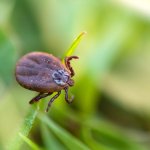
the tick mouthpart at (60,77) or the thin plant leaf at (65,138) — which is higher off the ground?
the tick mouthpart at (60,77)

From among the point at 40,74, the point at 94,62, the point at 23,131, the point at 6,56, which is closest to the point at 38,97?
the point at 40,74

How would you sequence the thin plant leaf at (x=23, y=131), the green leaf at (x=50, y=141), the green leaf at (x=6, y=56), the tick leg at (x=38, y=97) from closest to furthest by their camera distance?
the thin plant leaf at (x=23, y=131), the tick leg at (x=38, y=97), the green leaf at (x=50, y=141), the green leaf at (x=6, y=56)

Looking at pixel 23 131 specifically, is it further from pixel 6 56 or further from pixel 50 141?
pixel 6 56

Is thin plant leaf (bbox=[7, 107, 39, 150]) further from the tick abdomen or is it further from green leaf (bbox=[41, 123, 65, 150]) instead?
green leaf (bbox=[41, 123, 65, 150])

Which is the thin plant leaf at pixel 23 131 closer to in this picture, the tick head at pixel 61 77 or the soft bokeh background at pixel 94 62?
the tick head at pixel 61 77

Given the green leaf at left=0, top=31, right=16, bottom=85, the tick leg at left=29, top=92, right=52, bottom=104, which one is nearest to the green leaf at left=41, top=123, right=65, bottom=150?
the tick leg at left=29, top=92, right=52, bottom=104

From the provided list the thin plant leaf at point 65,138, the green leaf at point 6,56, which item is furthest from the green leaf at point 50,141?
the green leaf at point 6,56

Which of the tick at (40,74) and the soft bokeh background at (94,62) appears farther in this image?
the soft bokeh background at (94,62)
